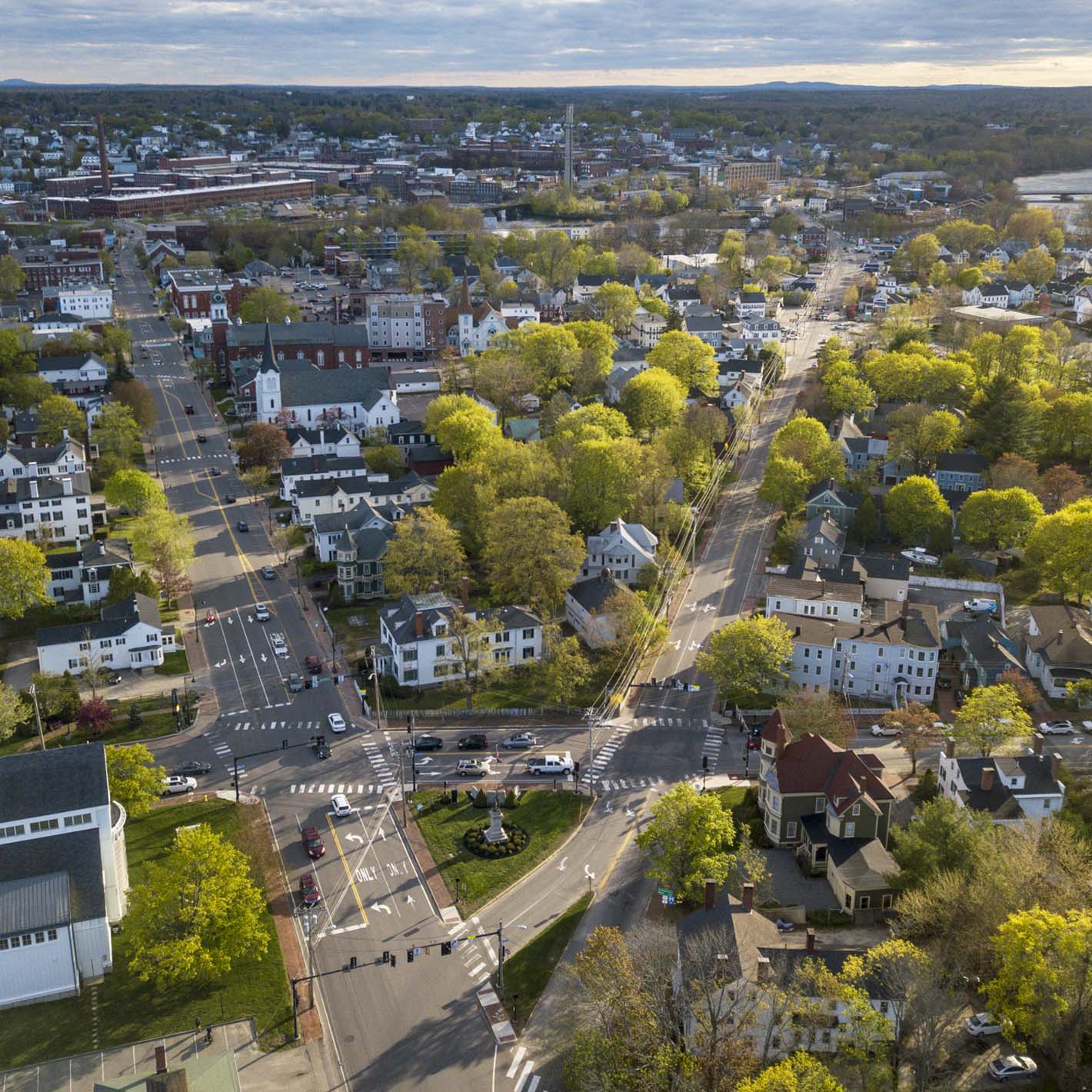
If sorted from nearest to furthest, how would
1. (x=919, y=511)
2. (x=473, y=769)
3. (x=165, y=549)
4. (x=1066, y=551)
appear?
(x=473, y=769), (x=1066, y=551), (x=165, y=549), (x=919, y=511)

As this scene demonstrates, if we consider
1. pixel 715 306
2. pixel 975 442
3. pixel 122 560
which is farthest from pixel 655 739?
pixel 715 306

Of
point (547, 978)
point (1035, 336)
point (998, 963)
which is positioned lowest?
point (547, 978)

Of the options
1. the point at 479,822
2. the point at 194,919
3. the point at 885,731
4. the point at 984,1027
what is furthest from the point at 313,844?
the point at 885,731

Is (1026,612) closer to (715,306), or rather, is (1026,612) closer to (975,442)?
(975,442)

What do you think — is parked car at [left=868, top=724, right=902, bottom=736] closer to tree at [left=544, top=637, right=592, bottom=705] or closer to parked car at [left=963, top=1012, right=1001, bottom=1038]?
tree at [left=544, top=637, right=592, bottom=705]

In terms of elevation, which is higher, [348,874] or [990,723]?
[990,723]

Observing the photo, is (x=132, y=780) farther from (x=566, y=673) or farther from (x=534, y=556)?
(x=534, y=556)

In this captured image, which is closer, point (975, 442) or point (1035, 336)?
point (975, 442)
